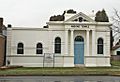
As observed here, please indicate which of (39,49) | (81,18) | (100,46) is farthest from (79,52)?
(39,49)

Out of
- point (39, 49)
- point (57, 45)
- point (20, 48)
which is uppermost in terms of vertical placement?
point (57, 45)

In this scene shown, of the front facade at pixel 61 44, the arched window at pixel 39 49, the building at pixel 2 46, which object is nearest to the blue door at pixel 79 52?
the front facade at pixel 61 44

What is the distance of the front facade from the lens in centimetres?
4844

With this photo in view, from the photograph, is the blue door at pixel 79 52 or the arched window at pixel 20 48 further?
the blue door at pixel 79 52

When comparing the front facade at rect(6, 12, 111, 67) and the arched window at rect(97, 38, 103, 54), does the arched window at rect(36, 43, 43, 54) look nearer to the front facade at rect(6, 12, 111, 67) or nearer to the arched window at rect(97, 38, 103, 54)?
the front facade at rect(6, 12, 111, 67)

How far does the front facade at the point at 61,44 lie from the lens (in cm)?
4844

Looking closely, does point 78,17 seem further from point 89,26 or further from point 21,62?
point 21,62

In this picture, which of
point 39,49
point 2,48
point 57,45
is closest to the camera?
point 2,48

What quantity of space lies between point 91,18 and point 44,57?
26.9 feet

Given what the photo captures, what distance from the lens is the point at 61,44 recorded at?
49.0 metres

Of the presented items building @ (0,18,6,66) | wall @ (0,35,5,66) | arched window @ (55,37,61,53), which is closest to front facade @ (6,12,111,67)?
arched window @ (55,37,61,53)

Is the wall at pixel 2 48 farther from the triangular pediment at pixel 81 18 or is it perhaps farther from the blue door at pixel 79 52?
the blue door at pixel 79 52

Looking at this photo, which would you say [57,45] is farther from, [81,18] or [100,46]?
[100,46]

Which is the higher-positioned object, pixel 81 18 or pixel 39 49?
pixel 81 18
